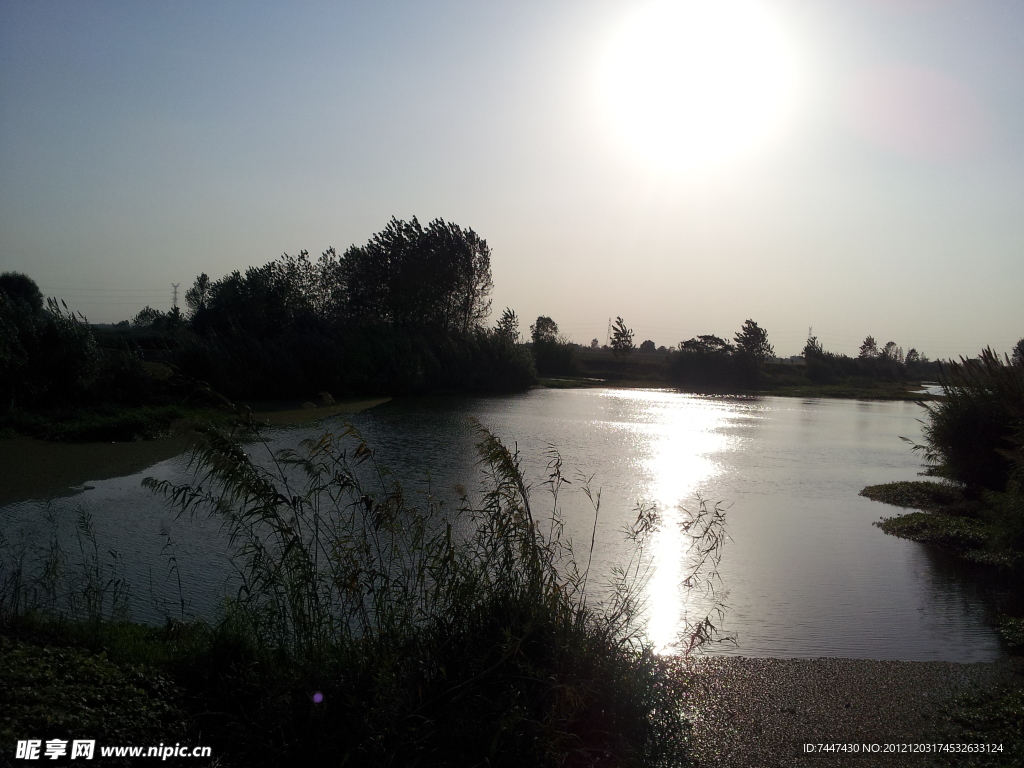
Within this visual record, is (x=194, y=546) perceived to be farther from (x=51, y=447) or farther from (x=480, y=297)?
(x=480, y=297)

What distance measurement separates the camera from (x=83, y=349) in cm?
2150

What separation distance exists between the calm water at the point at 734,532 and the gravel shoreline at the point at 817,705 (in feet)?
2.78

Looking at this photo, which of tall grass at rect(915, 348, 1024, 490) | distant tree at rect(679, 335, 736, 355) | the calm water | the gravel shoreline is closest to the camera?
the gravel shoreline

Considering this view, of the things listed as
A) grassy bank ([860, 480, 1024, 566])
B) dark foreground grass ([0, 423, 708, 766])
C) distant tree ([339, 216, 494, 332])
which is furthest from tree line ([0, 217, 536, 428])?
grassy bank ([860, 480, 1024, 566])

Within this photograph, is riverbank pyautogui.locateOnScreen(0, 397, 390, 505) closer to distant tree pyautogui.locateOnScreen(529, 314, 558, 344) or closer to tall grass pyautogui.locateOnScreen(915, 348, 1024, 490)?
tall grass pyautogui.locateOnScreen(915, 348, 1024, 490)

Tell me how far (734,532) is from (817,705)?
7.62m

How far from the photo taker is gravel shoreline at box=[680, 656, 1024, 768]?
4.66m

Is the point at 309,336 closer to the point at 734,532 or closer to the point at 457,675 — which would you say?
the point at 734,532

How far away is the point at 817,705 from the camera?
5535mm

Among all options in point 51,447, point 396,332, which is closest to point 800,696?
point 51,447

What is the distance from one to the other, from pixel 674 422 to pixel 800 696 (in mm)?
28912

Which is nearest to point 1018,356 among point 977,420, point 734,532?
point 977,420

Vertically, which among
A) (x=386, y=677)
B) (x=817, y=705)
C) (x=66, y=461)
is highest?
(x=386, y=677)

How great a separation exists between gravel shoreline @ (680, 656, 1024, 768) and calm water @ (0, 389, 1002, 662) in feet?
2.78
